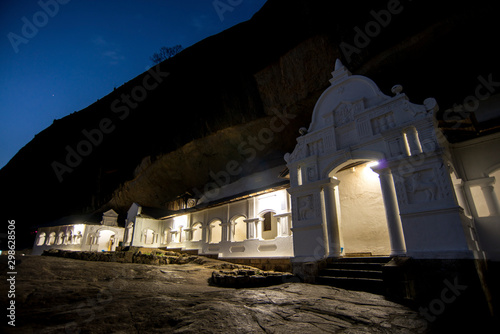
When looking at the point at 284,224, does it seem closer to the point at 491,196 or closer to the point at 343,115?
the point at 343,115

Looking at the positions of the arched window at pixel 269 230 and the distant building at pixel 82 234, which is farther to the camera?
the distant building at pixel 82 234

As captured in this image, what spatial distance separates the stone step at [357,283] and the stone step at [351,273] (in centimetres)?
32

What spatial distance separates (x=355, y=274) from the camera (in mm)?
6988

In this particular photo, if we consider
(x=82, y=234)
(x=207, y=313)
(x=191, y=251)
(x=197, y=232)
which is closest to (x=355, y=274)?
(x=207, y=313)

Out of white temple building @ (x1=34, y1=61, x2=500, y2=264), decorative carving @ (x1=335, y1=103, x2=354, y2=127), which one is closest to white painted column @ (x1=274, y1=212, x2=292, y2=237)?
white temple building @ (x1=34, y1=61, x2=500, y2=264)

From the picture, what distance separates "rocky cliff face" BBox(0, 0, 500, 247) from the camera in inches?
482

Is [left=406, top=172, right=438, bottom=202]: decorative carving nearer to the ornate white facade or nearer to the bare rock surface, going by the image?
the ornate white facade

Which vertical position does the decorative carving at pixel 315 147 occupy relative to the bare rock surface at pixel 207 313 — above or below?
above

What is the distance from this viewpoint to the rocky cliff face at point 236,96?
12242mm

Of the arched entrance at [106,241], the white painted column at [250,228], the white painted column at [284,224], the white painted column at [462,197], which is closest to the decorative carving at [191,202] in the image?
the white painted column at [250,228]

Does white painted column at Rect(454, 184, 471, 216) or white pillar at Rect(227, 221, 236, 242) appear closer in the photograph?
white painted column at Rect(454, 184, 471, 216)

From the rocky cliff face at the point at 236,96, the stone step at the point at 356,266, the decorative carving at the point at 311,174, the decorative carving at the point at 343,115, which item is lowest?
the stone step at the point at 356,266

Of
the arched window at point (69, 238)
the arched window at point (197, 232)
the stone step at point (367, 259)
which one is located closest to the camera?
the stone step at point (367, 259)

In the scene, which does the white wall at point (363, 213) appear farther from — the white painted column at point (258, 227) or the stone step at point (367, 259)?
the white painted column at point (258, 227)
